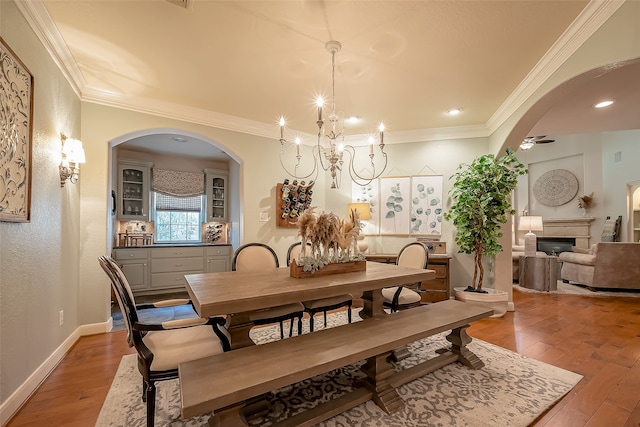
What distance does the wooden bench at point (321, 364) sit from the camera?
1252mm

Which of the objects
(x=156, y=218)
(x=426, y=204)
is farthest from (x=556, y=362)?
(x=156, y=218)

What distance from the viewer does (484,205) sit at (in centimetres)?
350

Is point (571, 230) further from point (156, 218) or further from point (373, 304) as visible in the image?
point (156, 218)

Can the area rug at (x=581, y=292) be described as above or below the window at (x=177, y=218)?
below

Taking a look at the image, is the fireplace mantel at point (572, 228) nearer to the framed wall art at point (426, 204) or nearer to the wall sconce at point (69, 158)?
the framed wall art at point (426, 204)

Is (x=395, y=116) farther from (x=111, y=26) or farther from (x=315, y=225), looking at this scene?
(x=111, y=26)

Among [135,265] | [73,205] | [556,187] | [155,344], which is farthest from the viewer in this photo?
[556,187]

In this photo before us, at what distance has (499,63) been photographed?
255cm

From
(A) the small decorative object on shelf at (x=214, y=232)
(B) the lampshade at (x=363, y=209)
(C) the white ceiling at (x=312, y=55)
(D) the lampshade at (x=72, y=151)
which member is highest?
(C) the white ceiling at (x=312, y=55)

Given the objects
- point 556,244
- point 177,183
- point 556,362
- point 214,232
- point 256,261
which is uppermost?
point 177,183

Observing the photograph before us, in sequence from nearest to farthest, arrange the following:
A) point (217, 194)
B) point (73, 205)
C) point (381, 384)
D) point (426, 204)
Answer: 1. point (381, 384)
2. point (73, 205)
3. point (426, 204)
4. point (217, 194)

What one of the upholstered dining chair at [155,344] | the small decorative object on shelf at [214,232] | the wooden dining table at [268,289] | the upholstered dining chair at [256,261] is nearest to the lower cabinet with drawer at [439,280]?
the wooden dining table at [268,289]

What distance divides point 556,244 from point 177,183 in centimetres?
1050

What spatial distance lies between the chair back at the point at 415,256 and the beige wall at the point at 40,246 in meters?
3.11
